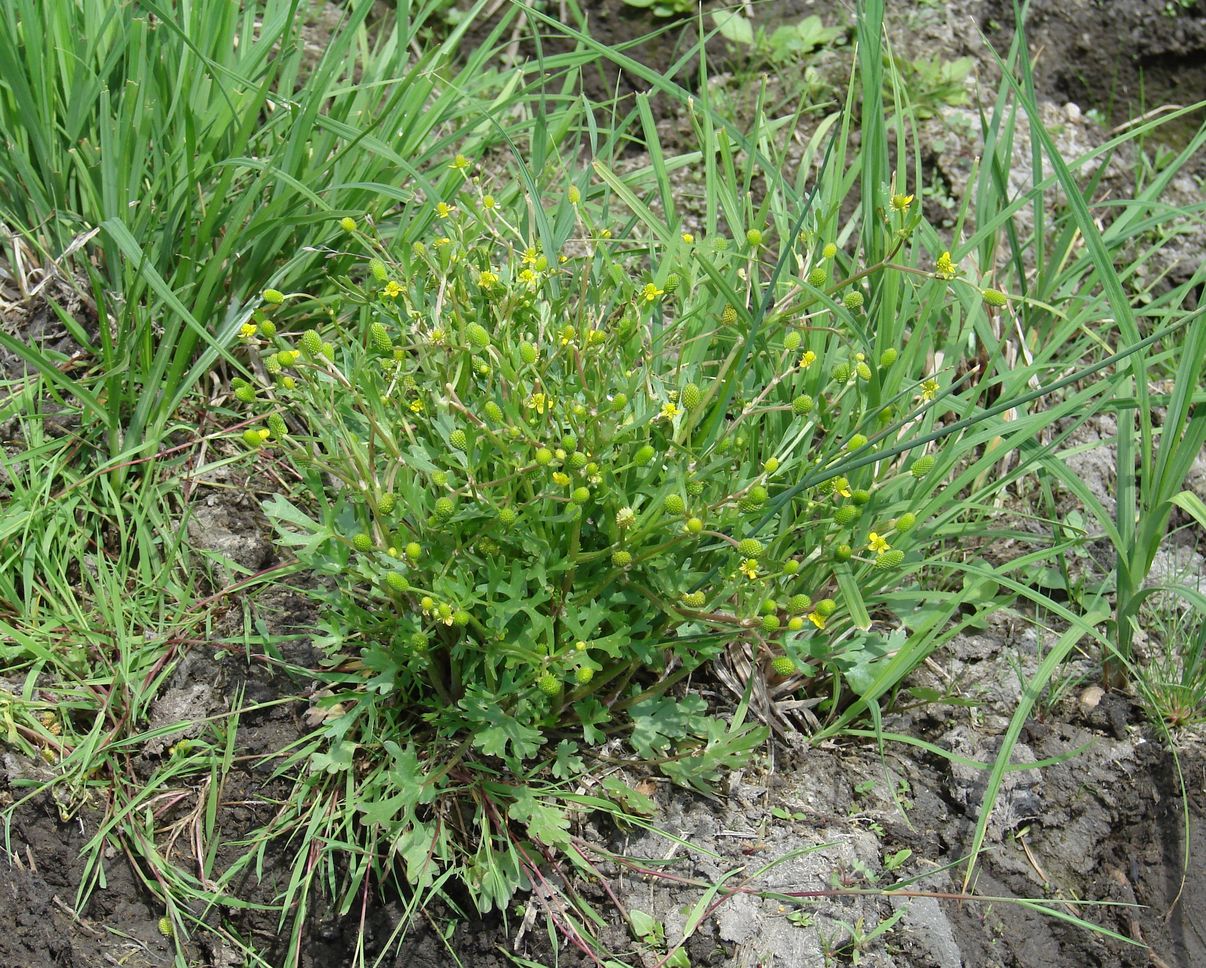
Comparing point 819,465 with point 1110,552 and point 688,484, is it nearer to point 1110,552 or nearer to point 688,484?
point 688,484

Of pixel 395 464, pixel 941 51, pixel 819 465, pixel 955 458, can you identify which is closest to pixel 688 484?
pixel 819 465

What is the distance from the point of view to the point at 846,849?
2.02 metres

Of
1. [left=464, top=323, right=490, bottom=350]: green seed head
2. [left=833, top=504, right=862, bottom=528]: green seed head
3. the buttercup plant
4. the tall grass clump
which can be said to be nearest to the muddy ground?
the buttercup plant

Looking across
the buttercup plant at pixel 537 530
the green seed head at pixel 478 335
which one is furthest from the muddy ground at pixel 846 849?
the green seed head at pixel 478 335

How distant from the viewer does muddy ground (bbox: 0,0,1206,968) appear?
190 centimetres

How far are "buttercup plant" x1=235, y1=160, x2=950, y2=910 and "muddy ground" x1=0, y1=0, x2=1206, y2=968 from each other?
148 mm

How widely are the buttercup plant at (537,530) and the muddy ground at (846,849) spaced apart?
15cm

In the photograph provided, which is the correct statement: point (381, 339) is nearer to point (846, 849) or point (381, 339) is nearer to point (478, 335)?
point (478, 335)

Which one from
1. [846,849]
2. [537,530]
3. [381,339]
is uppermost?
[381,339]

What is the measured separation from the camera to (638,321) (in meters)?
1.81

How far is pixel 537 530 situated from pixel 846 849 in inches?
33.2

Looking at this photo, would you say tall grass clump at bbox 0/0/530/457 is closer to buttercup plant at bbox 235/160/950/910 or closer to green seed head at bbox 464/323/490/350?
buttercup plant at bbox 235/160/950/910

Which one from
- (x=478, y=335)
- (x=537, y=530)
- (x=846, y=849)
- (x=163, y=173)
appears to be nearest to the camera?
(x=478, y=335)

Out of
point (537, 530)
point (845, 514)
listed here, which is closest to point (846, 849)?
point (845, 514)
